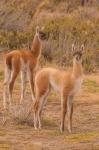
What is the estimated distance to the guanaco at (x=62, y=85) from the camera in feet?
36.3

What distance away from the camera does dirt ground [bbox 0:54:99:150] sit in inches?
376

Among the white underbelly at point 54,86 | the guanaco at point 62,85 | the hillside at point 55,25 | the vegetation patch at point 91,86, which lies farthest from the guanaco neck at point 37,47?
the hillside at point 55,25

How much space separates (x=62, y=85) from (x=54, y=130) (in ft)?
3.07

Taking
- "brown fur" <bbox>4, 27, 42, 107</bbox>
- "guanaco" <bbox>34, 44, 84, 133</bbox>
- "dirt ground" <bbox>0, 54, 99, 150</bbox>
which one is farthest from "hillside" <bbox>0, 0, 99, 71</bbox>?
"guanaco" <bbox>34, 44, 84, 133</bbox>

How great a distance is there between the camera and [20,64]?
14531 millimetres

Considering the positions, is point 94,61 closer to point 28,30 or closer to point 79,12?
point 28,30

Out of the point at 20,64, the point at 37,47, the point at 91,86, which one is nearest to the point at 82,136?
the point at 20,64

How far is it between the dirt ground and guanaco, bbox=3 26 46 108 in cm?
42

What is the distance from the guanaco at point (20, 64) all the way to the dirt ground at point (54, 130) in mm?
425

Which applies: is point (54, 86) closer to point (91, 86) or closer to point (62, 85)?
point (62, 85)

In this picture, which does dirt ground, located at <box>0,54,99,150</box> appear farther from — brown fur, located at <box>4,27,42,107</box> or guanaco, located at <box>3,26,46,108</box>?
brown fur, located at <box>4,27,42,107</box>

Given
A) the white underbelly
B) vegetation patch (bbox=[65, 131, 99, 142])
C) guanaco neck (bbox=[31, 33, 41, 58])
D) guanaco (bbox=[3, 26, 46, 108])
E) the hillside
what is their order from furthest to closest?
the hillside, guanaco neck (bbox=[31, 33, 41, 58]), guanaco (bbox=[3, 26, 46, 108]), the white underbelly, vegetation patch (bbox=[65, 131, 99, 142])

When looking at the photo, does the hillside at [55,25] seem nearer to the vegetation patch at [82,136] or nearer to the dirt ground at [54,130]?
the dirt ground at [54,130]

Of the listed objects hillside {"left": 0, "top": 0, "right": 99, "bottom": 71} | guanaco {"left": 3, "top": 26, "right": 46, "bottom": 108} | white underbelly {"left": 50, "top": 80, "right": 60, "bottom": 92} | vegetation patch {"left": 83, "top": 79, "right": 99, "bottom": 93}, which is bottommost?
hillside {"left": 0, "top": 0, "right": 99, "bottom": 71}
